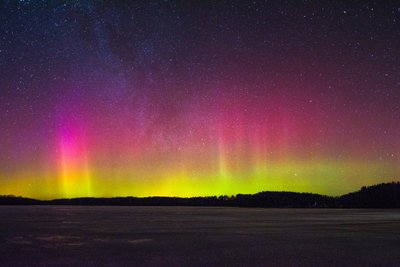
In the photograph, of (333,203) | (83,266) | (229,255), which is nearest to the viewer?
(83,266)

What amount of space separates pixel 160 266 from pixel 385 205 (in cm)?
16416

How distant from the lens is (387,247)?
18766mm

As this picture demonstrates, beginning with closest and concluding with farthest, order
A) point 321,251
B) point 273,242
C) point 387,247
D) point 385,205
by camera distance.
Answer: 1. point 321,251
2. point 387,247
3. point 273,242
4. point 385,205

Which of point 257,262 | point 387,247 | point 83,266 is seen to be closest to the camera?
point 83,266

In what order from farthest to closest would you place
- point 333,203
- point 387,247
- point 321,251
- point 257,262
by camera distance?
point 333,203, point 387,247, point 321,251, point 257,262

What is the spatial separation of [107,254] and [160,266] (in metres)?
3.52

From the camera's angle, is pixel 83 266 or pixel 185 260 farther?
pixel 185 260

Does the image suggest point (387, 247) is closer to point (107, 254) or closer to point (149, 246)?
point (149, 246)

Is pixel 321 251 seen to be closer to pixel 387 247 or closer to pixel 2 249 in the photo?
pixel 387 247

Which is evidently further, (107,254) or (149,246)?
(149,246)

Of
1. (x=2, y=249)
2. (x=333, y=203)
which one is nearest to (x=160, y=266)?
(x=2, y=249)

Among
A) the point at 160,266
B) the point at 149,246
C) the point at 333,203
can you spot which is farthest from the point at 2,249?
the point at 333,203

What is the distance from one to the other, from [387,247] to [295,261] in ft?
19.5

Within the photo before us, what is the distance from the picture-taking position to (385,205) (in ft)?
534
